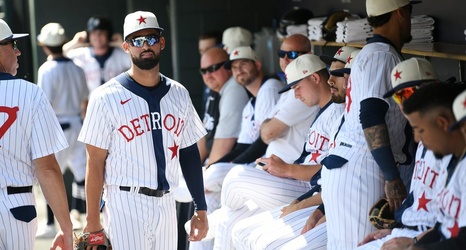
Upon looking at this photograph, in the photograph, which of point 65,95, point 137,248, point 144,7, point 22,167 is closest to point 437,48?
point 137,248

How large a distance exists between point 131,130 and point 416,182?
1.39 m

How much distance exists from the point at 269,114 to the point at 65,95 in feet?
8.20

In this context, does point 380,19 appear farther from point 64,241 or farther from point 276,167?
point 64,241

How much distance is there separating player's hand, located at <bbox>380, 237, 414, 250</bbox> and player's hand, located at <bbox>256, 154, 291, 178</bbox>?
1661mm

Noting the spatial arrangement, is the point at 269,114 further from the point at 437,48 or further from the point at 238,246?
the point at 437,48

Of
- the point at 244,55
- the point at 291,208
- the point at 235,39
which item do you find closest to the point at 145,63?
the point at 291,208

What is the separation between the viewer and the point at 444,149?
3.51 metres

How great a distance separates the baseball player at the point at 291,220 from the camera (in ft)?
15.9

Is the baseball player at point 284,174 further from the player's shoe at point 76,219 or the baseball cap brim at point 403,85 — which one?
the player's shoe at point 76,219

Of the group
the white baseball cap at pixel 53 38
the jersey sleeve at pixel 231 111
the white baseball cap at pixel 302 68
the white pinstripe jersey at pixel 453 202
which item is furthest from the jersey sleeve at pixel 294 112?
the white baseball cap at pixel 53 38

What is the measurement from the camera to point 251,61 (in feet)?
22.0

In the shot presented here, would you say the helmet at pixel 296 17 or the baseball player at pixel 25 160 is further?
the helmet at pixel 296 17

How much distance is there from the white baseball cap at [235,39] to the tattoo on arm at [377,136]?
3.64 m

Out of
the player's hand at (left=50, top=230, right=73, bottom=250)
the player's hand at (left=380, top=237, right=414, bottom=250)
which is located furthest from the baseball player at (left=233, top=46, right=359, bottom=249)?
the player's hand at (left=50, top=230, right=73, bottom=250)
